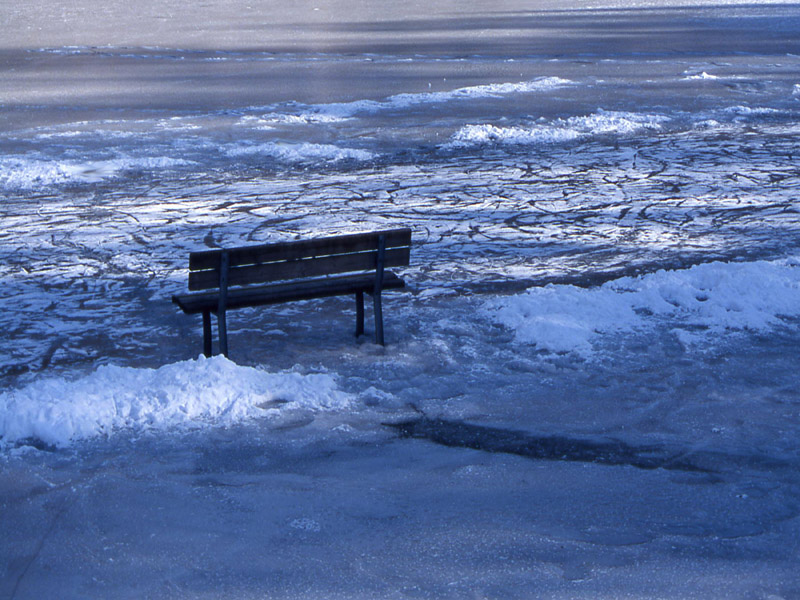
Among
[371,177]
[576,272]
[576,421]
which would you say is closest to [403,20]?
[371,177]

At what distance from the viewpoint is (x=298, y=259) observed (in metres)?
5.61

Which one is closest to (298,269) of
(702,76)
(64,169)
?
(64,169)

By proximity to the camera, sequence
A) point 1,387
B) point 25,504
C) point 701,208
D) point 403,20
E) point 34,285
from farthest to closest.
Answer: point 403,20 < point 701,208 < point 34,285 < point 1,387 < point 25,504

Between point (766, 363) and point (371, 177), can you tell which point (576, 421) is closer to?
point (766, 363)

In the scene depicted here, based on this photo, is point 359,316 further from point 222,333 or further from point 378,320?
point 222,333

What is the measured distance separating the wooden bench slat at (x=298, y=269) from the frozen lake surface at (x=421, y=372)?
482mm

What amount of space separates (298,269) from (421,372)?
38.0 inches

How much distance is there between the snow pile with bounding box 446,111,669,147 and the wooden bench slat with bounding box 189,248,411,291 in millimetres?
7126

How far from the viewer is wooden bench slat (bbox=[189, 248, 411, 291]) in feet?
17.7

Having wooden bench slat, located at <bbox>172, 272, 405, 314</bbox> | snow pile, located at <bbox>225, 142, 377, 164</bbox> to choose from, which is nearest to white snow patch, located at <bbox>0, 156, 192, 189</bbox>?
snow pile, located at <bbox>225, 142, 377, 164</bbox>

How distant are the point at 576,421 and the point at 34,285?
450cm

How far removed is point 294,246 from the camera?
5551 mm

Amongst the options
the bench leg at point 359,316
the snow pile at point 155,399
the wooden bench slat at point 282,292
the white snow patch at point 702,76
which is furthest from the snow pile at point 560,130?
the snow pile at point 155,399

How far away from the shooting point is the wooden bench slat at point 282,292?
5.52 m
